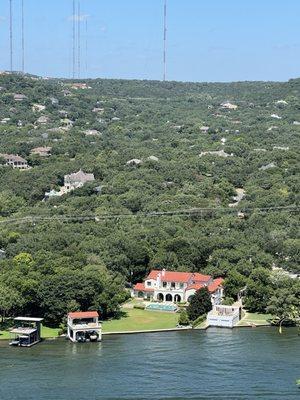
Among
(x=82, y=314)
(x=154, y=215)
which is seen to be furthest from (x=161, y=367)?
(x=154, y=215)

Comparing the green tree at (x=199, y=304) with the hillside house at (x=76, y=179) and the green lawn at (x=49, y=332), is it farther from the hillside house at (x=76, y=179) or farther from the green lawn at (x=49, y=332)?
the hillside house at (x=76, y=179)

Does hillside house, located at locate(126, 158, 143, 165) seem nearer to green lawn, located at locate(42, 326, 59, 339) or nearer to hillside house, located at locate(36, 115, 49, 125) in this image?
hillside house, located at locate(36, 115, 49, 125)

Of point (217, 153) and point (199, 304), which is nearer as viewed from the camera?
point (199, 304)

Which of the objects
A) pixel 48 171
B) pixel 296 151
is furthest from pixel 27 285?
pixel 296 151

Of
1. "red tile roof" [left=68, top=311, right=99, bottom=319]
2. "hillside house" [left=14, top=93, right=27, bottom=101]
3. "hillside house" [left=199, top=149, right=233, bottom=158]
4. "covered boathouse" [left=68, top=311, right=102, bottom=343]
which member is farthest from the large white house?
"hillside house" [left=14, top=93, right=27, bottom=101]

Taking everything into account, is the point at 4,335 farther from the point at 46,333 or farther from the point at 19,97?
the point at 19,97

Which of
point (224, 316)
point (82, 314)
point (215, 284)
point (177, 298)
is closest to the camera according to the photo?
point (82, 314)

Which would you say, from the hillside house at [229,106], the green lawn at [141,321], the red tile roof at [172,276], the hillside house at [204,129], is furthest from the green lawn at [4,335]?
the hillside house at [229,106]
